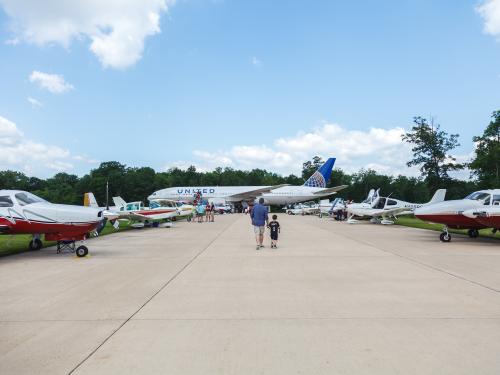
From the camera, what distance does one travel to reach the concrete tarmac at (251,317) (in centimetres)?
396

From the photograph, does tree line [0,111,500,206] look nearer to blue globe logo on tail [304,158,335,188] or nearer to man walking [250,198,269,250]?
blue globe logo on tail [304,158,335,188]

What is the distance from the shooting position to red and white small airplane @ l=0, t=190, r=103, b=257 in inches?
462

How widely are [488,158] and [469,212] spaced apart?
44056 millimetres

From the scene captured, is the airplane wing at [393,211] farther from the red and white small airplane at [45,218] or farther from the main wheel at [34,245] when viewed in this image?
the main wheel at [34,245]

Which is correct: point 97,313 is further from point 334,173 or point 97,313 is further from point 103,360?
point 334,173

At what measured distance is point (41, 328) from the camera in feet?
16.6

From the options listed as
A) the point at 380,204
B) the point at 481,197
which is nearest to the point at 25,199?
the point at 481,197

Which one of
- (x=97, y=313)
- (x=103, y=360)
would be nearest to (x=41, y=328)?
(x=97, y=313)

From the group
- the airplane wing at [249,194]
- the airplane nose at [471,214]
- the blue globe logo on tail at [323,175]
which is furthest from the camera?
the blue globe logo on tail at [323,175]

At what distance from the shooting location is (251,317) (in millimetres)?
5508

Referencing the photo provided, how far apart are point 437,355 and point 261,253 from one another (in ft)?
28.1

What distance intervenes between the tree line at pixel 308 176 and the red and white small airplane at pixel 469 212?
141 feet

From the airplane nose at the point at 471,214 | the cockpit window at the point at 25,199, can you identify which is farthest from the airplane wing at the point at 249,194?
the cockpit window at the point at 25,199

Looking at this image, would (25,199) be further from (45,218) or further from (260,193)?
(260,193)
